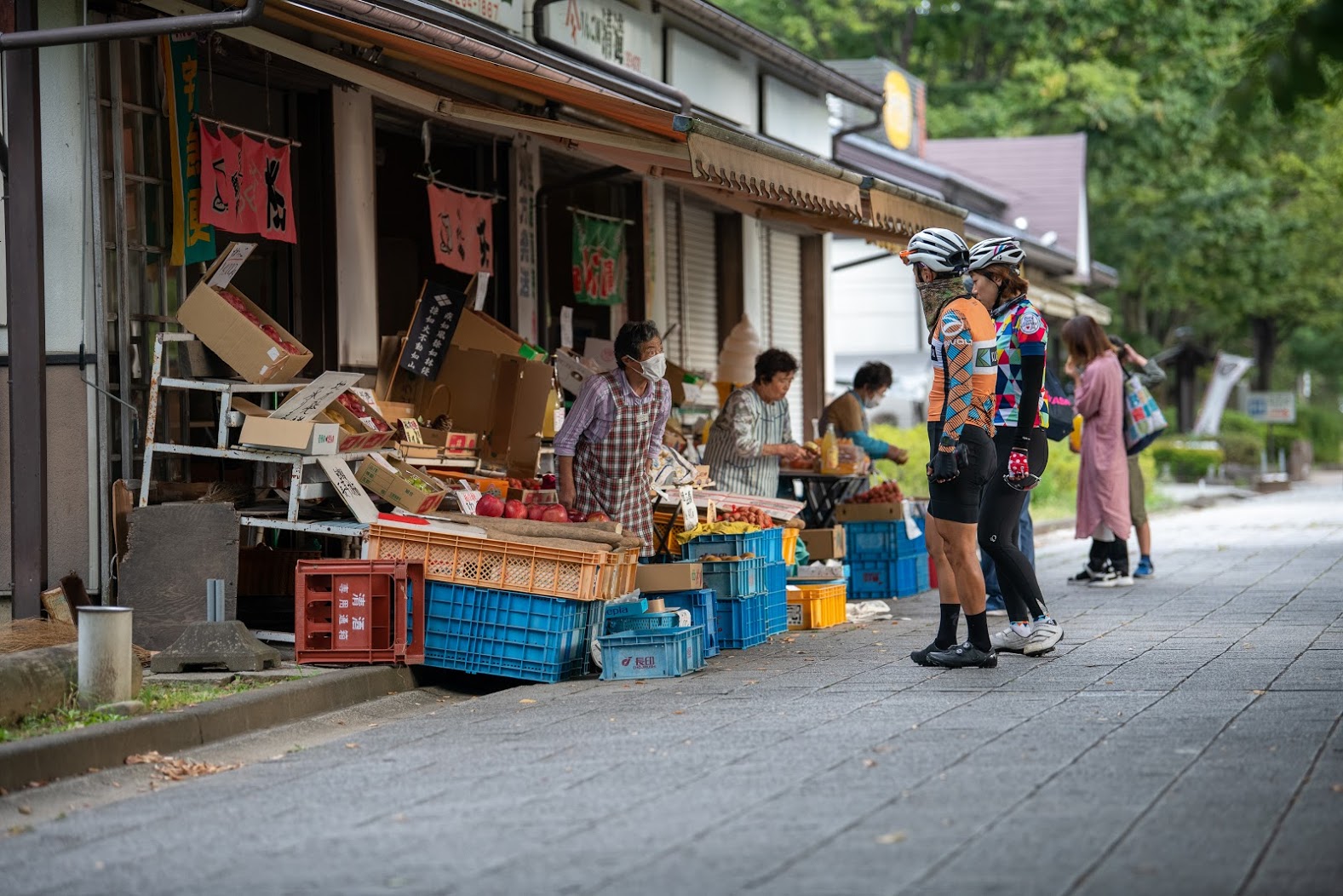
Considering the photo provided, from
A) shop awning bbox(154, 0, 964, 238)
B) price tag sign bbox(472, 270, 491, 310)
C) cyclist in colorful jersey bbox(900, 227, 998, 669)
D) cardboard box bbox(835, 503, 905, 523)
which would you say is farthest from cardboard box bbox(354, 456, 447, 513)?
cardboard box bbox(835, 503, 905, 523)

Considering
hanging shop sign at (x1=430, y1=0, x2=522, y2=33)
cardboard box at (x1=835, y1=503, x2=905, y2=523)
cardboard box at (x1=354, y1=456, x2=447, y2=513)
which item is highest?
hanging shop sign at (x1=430, y1=0, x2=522, y2=33)

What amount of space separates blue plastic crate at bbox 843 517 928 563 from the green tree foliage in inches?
882

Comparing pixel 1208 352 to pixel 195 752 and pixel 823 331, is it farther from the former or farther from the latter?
pixel 195 752

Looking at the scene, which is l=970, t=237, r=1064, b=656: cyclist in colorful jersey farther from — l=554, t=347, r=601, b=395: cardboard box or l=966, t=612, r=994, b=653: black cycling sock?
l=554, t=347, r=601, b=395: cardboard box

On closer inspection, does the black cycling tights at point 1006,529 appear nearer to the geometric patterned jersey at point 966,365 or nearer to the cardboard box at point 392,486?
the geometric patterned jersey at point 966,365

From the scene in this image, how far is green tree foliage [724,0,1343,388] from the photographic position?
3659cm

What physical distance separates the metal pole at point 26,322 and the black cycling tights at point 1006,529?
15.5ft

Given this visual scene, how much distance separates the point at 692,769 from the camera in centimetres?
628

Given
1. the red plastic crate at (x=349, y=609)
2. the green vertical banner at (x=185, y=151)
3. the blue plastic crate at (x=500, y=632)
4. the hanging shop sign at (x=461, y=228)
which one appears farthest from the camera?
the hanging shop sign at (x=461, y=228)

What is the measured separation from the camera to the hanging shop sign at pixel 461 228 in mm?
12430

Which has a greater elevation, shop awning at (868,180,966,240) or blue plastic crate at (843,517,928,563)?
shop awning at (868,180,966,240)

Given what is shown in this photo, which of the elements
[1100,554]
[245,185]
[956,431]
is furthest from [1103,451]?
[245,185]

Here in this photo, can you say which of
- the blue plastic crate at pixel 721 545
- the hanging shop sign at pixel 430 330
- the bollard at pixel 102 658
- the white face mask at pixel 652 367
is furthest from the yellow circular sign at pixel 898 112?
the bollard at pixel 102 658

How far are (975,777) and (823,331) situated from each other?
51.3 ft
